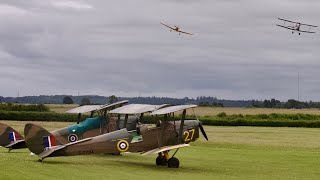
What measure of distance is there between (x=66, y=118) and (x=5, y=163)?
171 ft

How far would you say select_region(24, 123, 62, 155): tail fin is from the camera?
23.4 m

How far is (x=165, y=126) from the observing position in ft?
81.1

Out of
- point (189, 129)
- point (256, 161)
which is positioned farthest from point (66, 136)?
point (256, 161)

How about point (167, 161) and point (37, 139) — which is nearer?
point (37, 139)

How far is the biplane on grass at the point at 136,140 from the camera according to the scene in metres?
23.4

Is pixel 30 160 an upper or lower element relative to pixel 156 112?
lower

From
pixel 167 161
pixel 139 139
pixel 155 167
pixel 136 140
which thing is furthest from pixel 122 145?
pixel 167 161

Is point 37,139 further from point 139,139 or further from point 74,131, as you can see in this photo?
point 74,131

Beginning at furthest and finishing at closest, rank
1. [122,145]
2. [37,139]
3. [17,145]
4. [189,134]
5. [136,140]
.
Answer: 1. [17,145]
2. [189,134]
3. [136,140]
4. [122,145]
5. [37,139]

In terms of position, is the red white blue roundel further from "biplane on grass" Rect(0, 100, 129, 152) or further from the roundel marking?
the roundel marking

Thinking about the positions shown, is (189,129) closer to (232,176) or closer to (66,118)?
(232,176)

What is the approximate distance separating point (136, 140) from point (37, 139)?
3635mm

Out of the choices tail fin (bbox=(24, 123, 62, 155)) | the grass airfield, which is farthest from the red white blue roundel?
tail fin (bbox=(24, 123, 62, 155))

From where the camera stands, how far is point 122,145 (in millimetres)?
24109
